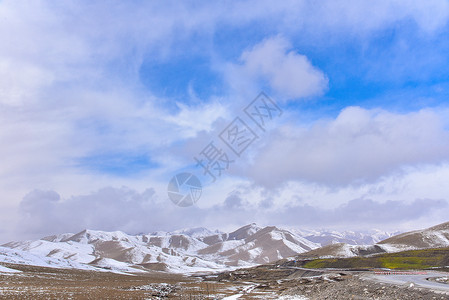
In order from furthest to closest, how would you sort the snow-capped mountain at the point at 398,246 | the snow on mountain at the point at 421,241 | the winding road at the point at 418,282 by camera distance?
1. the snow on mountain at the point at 421,241
2. the snow-capped mountain at the point at 398,246
3. the winding road at the point at 418,282

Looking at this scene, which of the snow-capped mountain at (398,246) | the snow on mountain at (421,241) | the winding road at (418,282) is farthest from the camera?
the snow on mountain at (421,241)

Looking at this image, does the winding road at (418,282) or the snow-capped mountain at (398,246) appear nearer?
the winding road at (418,282)

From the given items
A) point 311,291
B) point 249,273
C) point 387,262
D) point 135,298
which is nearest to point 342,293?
point 311,291

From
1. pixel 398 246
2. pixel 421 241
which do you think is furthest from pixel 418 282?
pixel 421 241

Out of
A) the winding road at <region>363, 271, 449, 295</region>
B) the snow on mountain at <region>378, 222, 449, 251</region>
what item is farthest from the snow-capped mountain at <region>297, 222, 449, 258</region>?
the winding road at <region>363, 271, 449, 295</region>

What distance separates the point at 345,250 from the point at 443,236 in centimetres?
6617

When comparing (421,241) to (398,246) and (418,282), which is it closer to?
(398,246)

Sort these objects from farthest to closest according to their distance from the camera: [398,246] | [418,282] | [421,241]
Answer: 1. [421,241]
2. [398,246]
3. [418,282]

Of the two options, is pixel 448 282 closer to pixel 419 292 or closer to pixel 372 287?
pixel 372 287

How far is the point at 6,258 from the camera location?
15612 centimetres

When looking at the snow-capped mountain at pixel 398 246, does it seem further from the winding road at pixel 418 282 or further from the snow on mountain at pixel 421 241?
the winding road at pixel 418 282

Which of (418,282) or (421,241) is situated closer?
(418,282)

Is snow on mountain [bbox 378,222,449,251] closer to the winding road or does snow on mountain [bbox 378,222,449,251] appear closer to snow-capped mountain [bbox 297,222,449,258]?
snow-capped mountain [bbox 297,222,449,258]

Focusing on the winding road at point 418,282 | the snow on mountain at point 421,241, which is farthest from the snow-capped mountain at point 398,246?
the winding road at point 418,282
